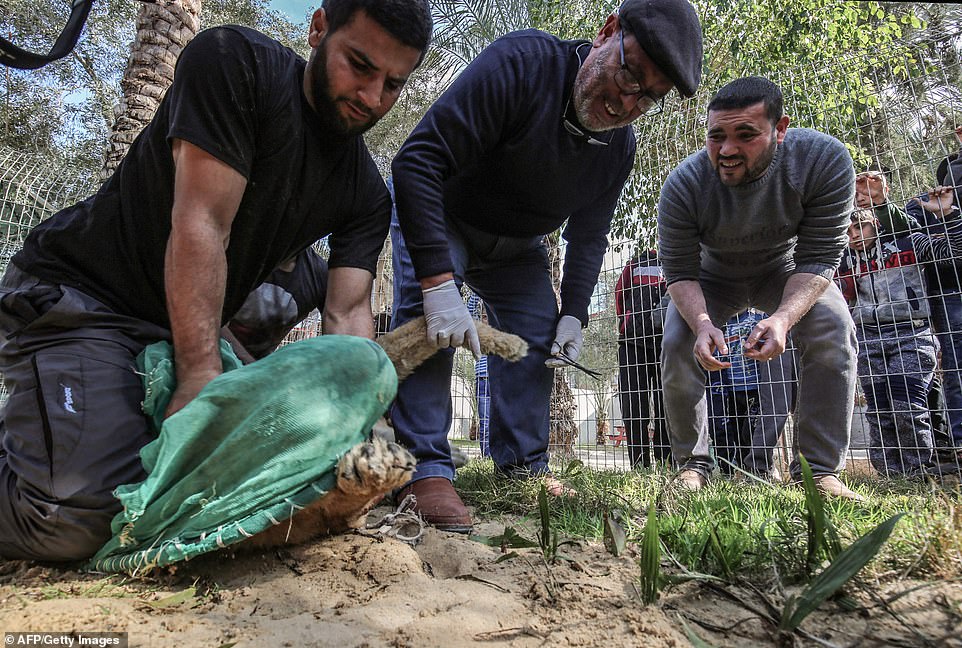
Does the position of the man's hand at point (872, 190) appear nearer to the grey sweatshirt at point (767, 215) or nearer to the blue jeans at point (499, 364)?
the grey sweatshirt at point (767, 215)

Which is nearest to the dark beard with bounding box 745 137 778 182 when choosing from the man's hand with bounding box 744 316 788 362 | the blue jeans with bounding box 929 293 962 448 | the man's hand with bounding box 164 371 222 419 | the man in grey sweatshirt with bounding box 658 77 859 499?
the man in grey sweatshirt with bounding box 658 77 859 499

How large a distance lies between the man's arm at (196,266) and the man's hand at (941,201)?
3764 mm

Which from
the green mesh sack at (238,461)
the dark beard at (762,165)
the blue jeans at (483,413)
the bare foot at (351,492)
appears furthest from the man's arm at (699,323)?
the blue jeans at (483,413)

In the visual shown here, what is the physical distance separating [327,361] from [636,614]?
2.65 ft

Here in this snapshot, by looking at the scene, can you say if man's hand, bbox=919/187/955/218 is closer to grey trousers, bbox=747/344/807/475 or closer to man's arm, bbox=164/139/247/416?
grey trousers, bbox=747/344/807/475

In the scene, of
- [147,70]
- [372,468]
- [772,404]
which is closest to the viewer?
[372,468]

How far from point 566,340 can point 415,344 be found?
2.54 feet

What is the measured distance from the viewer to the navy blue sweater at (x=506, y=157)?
2.01m

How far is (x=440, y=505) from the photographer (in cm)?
183

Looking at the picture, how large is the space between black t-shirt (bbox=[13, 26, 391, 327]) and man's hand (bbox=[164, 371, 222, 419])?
27 centimetres

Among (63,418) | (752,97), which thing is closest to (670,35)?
(752,97)

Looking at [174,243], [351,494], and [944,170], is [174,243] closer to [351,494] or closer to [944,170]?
[351,494]

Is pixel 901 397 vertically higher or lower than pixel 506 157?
lower

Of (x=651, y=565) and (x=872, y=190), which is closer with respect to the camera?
(x=651, y=565)
